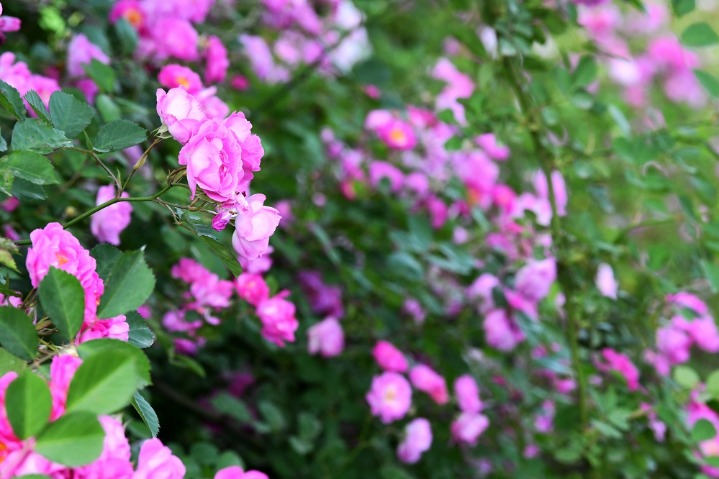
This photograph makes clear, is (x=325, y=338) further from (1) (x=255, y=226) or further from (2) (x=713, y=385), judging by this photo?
(1) (x=255, y=226)

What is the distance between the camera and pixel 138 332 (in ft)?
2.38

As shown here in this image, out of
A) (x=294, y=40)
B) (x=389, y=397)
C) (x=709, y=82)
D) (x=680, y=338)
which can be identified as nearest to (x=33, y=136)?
(x=389, y=397)

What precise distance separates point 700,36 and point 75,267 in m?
1.17

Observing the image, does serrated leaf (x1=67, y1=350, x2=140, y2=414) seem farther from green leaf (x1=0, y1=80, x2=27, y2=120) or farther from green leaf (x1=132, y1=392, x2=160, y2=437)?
green leaf (x1=0, y1=80, x2=27, y2=120)

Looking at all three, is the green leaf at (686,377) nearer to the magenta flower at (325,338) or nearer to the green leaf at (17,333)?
the magenta flower at (325,338)

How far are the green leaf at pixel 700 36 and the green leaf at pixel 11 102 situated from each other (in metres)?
1.12

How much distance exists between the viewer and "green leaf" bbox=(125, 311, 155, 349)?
0.72 metres

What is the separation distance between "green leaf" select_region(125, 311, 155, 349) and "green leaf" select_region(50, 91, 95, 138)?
0.19 m

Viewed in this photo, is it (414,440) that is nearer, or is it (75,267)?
(75,267)

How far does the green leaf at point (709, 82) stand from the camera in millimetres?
1382

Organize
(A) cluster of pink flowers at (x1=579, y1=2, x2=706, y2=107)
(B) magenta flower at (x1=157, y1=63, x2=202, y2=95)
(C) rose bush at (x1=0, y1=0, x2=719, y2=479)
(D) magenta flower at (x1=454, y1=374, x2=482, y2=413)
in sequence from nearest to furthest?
1. (C) rose bush at (x1=0, y1=0, x2=719, y2=479)
2. (B) magenta flower at (x1=157, y1=63, x2=202, y2=95)
3. (D) magenta flower at (x1=454, y1=374, x2=482, y2=413)
4. (A) cluster of pink flowers at (x1=579, y1=2, x2=706, y2=107)

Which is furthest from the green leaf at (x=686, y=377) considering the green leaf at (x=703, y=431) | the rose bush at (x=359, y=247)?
the green leaf at (x=703, y=431)

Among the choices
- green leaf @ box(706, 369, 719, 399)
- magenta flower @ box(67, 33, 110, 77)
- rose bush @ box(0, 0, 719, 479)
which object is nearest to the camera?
rose bush @ box(0, 0, 719, 479)

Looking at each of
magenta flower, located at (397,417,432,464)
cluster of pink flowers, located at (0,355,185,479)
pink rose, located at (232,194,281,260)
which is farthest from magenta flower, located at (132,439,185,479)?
magenta flower, located at (397,417,432,464)
